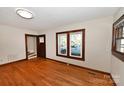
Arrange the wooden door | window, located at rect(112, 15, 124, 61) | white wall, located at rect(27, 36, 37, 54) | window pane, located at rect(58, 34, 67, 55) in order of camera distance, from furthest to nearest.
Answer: white wall, located at rect(27, 36, 37, 54) → the wooden door → window pane, located at rect(58, 34, 67, 55) → window, located at rect(112, 15, 124, 61)

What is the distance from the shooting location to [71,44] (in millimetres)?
3689

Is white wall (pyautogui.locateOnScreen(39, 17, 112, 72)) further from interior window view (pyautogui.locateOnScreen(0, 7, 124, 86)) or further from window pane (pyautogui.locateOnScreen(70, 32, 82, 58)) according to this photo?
window pane (pyautogui.locateOnScreen(70, 32, 82, 58))

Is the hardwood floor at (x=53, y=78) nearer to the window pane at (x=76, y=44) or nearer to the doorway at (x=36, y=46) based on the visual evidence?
the window pane at (x=76, y=44)

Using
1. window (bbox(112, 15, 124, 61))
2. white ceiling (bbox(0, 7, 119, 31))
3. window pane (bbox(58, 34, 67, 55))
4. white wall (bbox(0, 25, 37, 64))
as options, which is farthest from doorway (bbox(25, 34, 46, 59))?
window (bbox(112, 15, 124, 61))

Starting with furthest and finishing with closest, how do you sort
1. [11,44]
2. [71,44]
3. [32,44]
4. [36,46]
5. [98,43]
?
[32,44], [36,46], [11,44], [71,44], [98,43]

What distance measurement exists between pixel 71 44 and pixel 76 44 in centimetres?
26

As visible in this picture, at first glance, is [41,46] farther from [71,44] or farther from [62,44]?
[71,44]

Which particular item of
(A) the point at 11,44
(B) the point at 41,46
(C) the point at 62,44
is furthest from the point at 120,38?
(B) the point at 41,46

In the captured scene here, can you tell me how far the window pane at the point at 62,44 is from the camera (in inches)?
157

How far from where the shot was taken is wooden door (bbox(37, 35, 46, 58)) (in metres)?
5.16

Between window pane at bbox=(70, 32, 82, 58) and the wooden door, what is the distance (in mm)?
2131

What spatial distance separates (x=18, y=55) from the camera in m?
4.30
